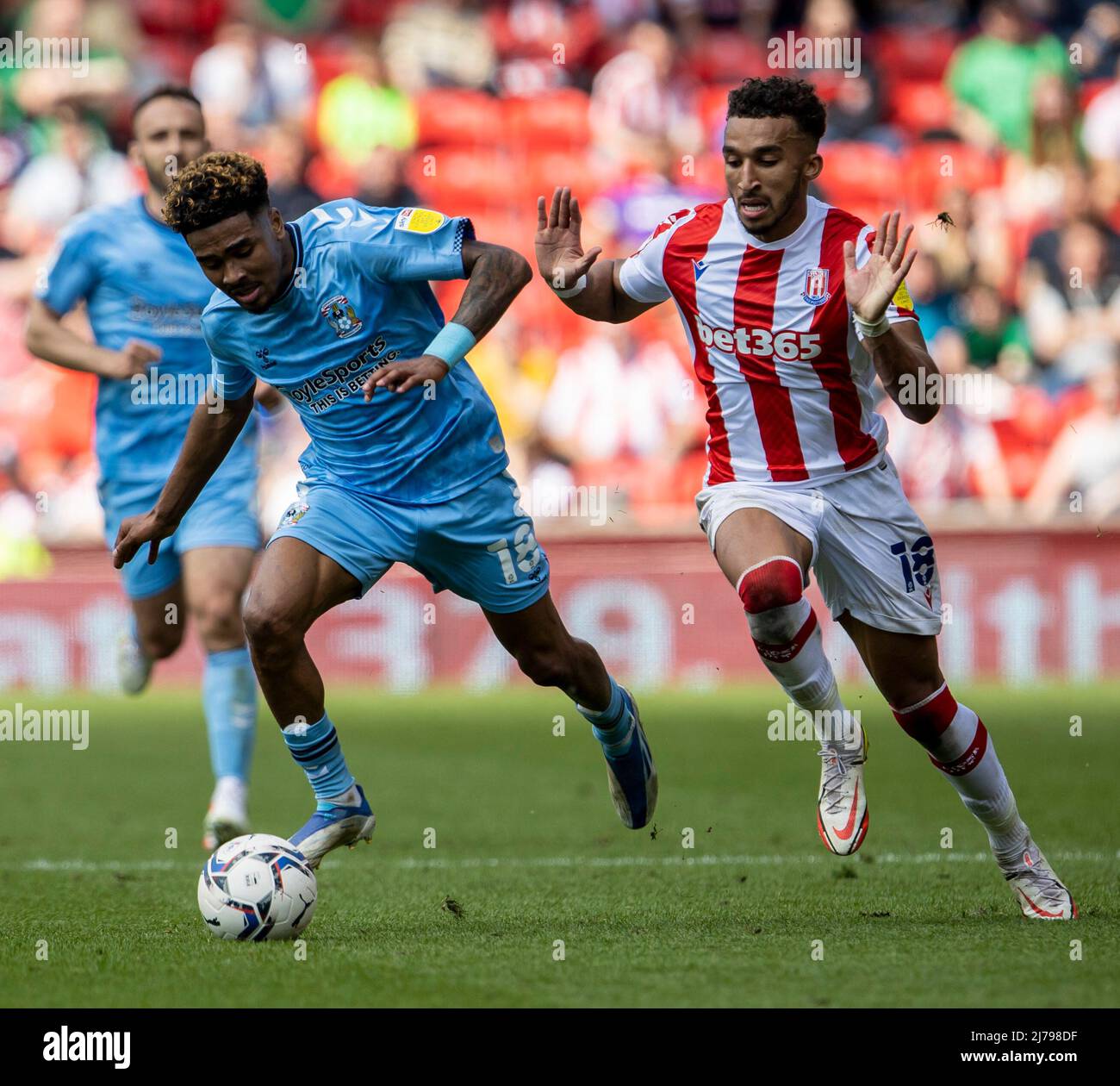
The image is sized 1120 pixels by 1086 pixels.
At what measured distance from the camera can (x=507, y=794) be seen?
9.24 m

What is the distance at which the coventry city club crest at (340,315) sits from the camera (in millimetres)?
5695

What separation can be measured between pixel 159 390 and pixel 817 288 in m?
3.42

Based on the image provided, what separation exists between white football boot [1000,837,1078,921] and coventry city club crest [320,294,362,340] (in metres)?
2.61

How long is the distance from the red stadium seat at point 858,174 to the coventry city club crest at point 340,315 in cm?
1291

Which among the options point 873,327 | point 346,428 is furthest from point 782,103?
point 346,428

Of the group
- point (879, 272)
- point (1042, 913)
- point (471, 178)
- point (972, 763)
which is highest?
point (471, 178)

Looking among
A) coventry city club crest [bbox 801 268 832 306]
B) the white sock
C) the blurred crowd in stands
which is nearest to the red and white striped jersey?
coventry city club crest [bbox 801 268 832 306]

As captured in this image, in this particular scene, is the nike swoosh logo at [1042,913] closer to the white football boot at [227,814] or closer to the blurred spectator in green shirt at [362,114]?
the white football boot at [227,814]

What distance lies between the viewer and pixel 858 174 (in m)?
18.1

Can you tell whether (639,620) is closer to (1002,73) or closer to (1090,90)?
(1002,73)

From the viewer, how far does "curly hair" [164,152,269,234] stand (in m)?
5.29

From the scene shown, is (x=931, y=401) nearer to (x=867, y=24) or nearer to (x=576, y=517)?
(x=576, y=517)

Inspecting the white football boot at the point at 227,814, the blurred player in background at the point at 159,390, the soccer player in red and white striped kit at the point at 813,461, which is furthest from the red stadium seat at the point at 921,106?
the soccer player in red and white striped kit at the point at 813,461

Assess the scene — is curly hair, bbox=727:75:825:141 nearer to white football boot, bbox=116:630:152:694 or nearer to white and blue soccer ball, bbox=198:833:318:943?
white and blue soccer ball, bbox=198:833:318:943
